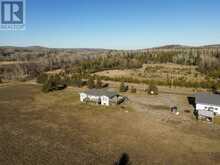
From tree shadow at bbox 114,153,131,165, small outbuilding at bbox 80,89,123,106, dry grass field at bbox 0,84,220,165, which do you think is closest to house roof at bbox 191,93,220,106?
dry grass field at bbox 0,84,220,165

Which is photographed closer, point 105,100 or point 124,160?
A: point 124,160

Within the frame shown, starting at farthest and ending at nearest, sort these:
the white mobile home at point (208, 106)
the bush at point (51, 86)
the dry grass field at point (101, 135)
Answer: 1. the bush at point (51, 86)
2. the white mobile home at point (208, 106)
3. the dry grass field at point (101, 135)

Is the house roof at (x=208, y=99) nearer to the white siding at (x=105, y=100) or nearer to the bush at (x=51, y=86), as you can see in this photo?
the white siding at (x=105, y=100)

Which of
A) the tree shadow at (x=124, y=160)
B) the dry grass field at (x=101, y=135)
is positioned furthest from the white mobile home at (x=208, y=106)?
the tree shadow at (x=124, y=160)

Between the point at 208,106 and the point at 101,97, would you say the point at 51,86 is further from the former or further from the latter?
the point at 208,106

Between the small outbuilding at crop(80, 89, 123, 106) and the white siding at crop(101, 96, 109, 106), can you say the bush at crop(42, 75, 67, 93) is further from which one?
the white siding at crop(101, 96, 109, 106)

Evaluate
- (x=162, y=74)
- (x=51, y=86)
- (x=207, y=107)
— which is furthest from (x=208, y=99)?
(x=162, y=74)

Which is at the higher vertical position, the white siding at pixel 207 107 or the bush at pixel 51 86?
the bush at pixel 51 86
